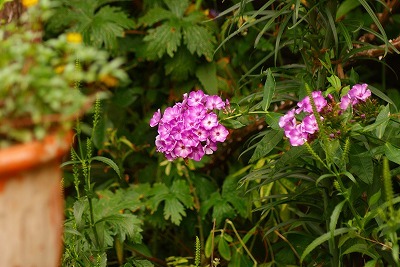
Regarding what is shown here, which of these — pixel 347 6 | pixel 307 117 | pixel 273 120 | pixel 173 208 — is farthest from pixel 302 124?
pixel 347 6

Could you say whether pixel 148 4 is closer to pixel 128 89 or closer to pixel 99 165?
pixel 128 89

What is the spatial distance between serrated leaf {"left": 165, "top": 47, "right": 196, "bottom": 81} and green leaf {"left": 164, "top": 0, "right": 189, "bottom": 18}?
0.17m

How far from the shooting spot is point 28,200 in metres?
1.49

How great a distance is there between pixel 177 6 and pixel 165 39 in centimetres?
19

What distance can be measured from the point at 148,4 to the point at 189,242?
1209 millimetres

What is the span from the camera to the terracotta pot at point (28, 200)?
4.74 ft

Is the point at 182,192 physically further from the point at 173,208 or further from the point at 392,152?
the point at 392,152

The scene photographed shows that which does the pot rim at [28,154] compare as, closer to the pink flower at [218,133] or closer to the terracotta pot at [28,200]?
the terracotta pot at [28,200]

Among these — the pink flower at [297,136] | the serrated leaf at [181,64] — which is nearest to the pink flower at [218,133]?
the pink flower at [297,136]

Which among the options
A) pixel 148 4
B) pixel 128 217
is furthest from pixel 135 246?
pixel 148 4

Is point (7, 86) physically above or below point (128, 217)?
above

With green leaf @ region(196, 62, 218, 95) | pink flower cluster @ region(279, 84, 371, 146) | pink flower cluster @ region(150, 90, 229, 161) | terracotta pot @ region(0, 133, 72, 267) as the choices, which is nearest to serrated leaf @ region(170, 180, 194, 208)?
green leaf @ region(196, 62, 218, 95)

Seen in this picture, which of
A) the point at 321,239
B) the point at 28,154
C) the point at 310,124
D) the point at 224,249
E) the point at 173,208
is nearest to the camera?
the point at 28,154

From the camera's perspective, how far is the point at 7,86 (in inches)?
59.3
